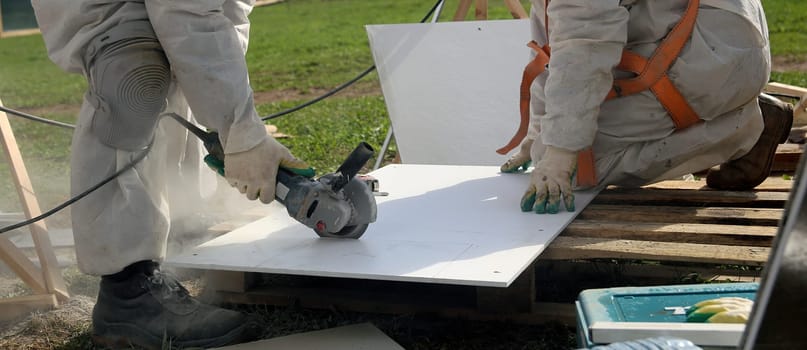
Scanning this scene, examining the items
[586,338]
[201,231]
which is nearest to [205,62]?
[201,231]

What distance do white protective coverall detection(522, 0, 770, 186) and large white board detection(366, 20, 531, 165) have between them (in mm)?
1074

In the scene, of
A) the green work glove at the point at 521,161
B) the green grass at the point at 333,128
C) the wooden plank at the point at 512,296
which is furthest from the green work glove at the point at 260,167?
the green grass at the point at 333,128

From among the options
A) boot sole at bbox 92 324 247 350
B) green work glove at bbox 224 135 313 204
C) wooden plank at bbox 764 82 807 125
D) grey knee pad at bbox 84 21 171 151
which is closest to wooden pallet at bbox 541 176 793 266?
green work glove at bbox 224 135 313 204

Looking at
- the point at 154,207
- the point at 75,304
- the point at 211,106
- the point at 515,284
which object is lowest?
the point at 75,304

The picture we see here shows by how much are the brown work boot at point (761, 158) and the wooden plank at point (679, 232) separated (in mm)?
565

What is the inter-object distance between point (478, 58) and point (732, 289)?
2507mm

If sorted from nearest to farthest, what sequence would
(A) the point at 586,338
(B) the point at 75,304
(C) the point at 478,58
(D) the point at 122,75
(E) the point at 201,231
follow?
(A) the point at 586,338 < (D) the point at 122,75 < (B) the point at 75,304 < (E) the point at 201,231 < (C) the point at 478,58

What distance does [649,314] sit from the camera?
1772 millimetres

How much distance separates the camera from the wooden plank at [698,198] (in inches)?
115

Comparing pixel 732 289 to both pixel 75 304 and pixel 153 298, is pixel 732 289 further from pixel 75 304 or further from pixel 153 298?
pixel 75 304

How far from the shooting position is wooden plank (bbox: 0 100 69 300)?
2.86 metres

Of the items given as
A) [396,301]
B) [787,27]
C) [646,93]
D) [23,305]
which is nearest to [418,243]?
[396,301]

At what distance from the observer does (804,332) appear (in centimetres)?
111

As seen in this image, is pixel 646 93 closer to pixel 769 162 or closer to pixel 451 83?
Result: pixel 769 162
